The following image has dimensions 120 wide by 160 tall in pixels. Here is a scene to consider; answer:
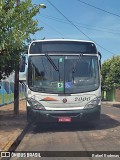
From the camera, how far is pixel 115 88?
56.1m

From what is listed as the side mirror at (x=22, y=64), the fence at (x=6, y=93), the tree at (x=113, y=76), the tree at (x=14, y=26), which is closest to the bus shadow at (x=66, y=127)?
the side mirror at (x=22, y=64)

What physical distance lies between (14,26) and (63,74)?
8.29 ft

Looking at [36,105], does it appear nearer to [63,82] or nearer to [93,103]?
[63,82]

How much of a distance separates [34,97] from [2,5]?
3489mm

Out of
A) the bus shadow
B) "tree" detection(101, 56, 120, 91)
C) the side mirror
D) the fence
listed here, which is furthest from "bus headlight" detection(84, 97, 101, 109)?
"tree" detection(101, 56, 120, 91)

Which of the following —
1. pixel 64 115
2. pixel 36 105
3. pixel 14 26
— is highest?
pixel 14 26

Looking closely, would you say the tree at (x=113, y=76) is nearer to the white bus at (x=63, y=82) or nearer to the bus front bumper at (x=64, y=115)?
the white bus at (x=63, y=82)

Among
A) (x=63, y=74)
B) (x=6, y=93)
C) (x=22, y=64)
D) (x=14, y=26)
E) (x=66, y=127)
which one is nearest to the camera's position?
(x=14, y=26)

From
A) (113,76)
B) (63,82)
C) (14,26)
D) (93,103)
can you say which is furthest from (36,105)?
(113,76)

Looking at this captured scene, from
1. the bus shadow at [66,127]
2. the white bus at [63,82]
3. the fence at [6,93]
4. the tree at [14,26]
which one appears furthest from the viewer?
the fence at [6,93]

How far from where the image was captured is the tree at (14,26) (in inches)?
563

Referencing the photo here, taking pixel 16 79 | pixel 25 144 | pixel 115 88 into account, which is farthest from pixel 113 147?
pixel 115 88

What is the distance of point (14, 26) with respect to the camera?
14.6 metres

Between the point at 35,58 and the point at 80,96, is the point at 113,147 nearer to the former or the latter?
the point at 80,96
